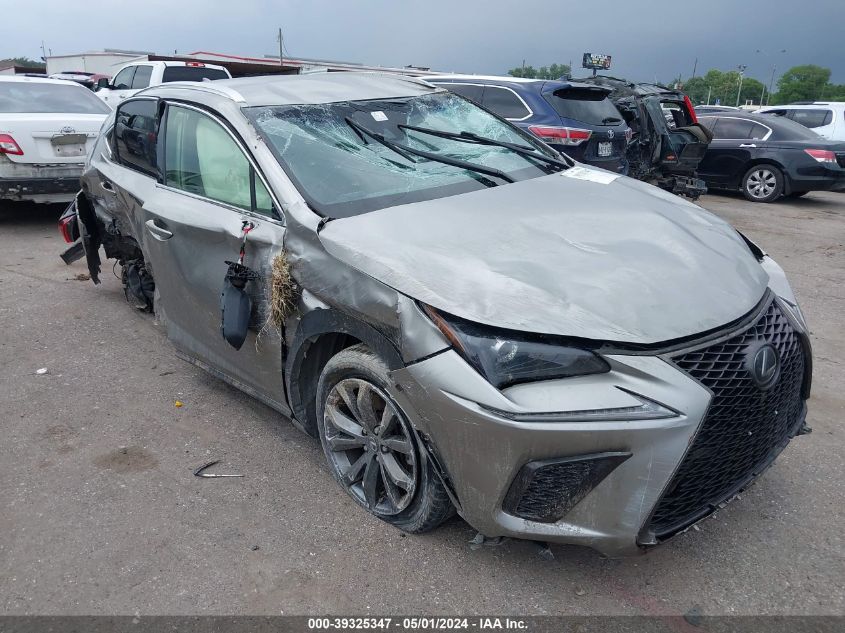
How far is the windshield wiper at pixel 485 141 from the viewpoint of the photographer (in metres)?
3.77

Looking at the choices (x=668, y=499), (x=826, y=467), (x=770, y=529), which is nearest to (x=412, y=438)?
(x=668, y=499)

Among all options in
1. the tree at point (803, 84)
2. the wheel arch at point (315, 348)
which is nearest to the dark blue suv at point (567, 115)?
the wheel arch at point (315, 348)

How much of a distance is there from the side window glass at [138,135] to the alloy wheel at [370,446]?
2050 millimetres

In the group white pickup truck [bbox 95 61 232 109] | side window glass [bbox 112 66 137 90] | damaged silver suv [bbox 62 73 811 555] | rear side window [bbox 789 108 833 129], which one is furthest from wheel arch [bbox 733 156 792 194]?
side window glass [bbox 112 66 137 90]

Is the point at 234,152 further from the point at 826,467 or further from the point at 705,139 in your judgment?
the point at 705,139

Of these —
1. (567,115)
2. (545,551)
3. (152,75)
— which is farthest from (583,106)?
(152,75)

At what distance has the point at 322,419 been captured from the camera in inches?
124

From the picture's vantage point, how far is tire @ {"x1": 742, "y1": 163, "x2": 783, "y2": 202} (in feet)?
37.8

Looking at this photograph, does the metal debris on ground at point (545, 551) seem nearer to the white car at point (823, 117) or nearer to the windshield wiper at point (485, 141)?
the windshield wiper at point (485, 141)

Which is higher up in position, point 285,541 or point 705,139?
point 705,139

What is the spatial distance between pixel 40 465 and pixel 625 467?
9.37 feet

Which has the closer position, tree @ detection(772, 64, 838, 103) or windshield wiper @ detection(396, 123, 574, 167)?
windshield wiper @ detection(396, 123, 574, 167)

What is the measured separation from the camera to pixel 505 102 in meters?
8.53

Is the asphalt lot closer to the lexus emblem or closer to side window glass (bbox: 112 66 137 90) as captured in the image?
the lexus emblem
